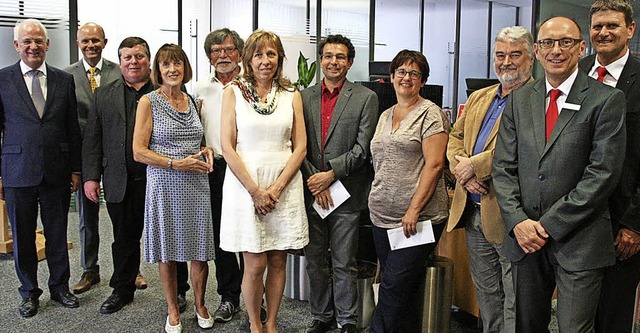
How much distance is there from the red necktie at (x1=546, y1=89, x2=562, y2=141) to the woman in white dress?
129 centimetres

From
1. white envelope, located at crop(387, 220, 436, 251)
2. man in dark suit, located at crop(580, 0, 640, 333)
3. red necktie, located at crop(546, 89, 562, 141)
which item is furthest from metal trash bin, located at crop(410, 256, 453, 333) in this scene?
red necktie, located at crop(546, 89, 562, 141)

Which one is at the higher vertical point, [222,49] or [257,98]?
[222,49]

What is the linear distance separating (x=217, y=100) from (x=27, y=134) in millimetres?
1172

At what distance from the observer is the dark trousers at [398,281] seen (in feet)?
9.95

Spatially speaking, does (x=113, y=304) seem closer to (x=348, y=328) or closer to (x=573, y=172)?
(x=348, y=328)

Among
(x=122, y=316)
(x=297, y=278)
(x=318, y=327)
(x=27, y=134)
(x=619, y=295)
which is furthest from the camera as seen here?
(x=297, y=278)

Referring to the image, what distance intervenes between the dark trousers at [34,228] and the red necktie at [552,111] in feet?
9.52

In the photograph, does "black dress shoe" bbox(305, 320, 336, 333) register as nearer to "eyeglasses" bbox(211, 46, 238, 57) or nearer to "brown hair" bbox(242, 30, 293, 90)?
"brown hair" bbox(242, 30, 293, 90)

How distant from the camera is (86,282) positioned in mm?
4250

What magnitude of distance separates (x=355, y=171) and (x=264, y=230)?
0.59 metres

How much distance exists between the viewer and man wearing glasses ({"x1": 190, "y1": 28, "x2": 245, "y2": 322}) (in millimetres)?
3525

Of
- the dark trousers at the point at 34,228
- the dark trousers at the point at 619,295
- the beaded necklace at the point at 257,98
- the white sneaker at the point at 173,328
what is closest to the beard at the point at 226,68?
the beaded necklace at the point at 257,98

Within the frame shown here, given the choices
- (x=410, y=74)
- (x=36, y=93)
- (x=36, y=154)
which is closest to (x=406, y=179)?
(x=410, y=74)

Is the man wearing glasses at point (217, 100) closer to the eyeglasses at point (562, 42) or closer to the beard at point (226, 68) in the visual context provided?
the beard at point (226, 68)
